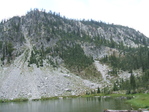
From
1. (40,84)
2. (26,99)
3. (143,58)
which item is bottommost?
(26,99)

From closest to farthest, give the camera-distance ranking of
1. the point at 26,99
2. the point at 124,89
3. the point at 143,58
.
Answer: the point at 124,89, the point at 26,99, the point at 143,58

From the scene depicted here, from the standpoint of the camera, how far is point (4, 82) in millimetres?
164750

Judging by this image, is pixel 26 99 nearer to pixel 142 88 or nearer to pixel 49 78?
pixel 49 78

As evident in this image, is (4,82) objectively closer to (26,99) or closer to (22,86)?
(22,86)

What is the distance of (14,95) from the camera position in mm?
146875

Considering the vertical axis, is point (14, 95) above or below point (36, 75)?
below

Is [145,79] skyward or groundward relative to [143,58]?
groundward

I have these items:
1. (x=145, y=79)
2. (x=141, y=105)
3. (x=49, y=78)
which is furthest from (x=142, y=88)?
(x=49, y=78)

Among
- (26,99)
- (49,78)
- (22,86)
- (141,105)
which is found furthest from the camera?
(49,78)

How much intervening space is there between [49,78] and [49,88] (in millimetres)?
15305

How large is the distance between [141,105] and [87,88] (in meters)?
105

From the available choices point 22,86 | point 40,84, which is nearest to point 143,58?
point 40,84

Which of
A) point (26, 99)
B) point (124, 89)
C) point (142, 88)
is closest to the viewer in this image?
point (142, 88)

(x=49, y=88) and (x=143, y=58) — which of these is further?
(x=143, y=58)
